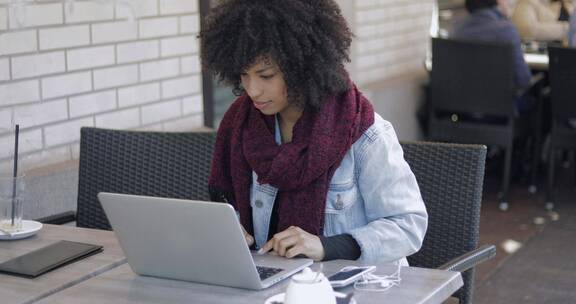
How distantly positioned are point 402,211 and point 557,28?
6.10 metres

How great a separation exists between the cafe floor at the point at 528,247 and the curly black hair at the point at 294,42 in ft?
7.42

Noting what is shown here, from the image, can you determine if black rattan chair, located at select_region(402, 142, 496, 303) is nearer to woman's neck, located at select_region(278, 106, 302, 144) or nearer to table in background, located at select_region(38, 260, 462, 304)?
woman's neck, located at select_region(278, 106, 302, 144)

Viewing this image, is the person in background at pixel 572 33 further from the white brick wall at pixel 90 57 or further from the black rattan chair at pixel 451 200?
the black rattan chair at pixel 451 200

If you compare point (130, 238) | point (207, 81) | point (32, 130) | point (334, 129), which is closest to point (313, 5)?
point (334, 129)

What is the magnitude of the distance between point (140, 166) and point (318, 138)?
3.33 feet

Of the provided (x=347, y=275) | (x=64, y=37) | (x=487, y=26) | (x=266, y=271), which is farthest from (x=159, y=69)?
(x=487, y=26)

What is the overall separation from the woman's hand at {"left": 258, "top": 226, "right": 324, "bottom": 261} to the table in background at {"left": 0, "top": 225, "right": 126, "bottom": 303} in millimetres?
407

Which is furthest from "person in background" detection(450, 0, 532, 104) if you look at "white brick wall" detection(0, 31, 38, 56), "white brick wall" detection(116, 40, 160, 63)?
"white brick wall" detection(0, 31, 38, 56)

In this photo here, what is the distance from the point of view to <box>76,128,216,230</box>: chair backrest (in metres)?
3.47

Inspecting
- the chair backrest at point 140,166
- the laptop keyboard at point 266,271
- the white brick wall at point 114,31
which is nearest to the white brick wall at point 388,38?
the white brick wall at point 114,31

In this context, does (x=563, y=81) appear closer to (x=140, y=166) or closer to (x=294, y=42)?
(x=140, y=166)

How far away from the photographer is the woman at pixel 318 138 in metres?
2.69

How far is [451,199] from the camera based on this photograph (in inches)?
120

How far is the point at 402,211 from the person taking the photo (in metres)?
2.68
